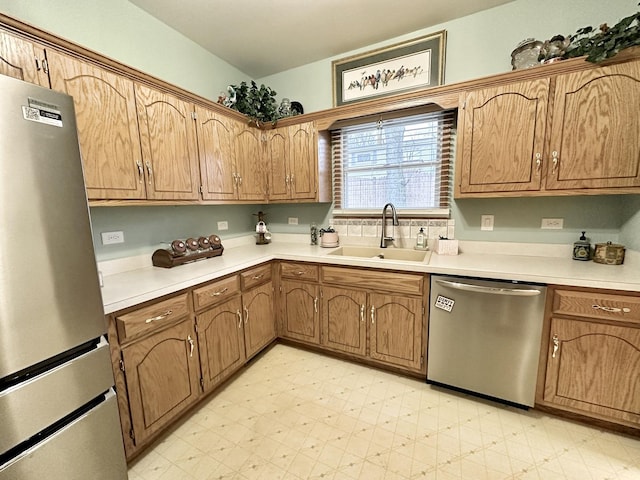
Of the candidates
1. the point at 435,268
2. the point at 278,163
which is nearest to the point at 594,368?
the point at 435,268

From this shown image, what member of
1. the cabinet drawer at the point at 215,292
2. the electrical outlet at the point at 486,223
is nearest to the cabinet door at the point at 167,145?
the cabinet drawer at the point at 215,292

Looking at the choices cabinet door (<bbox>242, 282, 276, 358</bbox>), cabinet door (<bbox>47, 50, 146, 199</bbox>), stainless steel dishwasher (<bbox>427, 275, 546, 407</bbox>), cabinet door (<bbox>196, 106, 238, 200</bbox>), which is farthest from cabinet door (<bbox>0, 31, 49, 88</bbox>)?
stainless steel dishwasher (<bbox>427, 275, 546, 407</bbox>)

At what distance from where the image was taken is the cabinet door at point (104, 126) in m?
1.33

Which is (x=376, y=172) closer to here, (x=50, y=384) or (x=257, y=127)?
(x=257, y=127)

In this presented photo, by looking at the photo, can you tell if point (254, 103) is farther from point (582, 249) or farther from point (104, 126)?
point (582, 249)

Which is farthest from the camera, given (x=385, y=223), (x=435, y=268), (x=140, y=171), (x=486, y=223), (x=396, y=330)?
(x=385, y=223)

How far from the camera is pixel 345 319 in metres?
2.15

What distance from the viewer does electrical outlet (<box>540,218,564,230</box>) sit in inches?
75.6

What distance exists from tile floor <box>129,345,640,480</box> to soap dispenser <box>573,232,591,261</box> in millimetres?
1030

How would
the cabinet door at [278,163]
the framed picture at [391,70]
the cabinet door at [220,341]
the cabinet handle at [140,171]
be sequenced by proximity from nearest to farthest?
1. the cabinet handle at [140,171]
2. the cabinet door at [220,341]
3. the framed picture at [391,70]
4. the cabinet door at [278,163]

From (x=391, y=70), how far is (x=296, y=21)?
876mm

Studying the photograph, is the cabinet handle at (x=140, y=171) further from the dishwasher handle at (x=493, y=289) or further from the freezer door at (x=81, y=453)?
the dishwasher handle at (x=493, y=289)

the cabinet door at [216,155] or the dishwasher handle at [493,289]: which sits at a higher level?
the cabinet door at [216,155]

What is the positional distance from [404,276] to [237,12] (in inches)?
89.4
